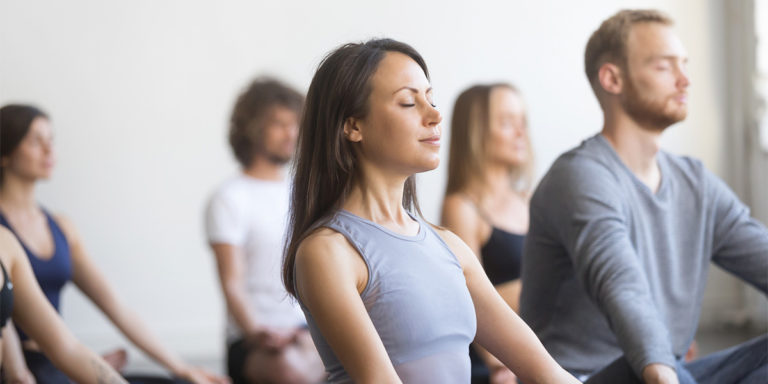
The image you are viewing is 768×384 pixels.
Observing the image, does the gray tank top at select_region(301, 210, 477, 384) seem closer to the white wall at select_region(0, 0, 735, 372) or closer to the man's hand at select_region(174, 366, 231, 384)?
the man's hand at select_region(174, 366, 231, 384)

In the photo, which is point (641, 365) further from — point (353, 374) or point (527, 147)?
point (527, 147)

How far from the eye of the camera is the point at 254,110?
3.56 metres

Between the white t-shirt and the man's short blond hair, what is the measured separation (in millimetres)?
1550

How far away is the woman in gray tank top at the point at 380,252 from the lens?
1.29m

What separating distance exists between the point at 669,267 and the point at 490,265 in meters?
0.95

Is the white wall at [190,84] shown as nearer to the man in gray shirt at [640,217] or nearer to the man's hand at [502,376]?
the man's hand at [502,376]

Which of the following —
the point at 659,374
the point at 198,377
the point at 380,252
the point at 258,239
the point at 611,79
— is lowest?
the point at 198,377

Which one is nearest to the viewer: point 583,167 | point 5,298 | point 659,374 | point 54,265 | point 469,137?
point 659,374

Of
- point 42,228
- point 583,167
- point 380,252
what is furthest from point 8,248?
point 583,167

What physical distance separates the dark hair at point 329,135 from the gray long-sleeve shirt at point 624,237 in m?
0.66

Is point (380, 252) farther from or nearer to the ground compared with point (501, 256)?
farther from the ground

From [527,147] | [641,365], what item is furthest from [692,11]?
[641,365]

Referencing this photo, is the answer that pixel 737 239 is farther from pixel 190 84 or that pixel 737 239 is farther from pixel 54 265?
pixel 190 84

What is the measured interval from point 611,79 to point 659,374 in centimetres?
72
